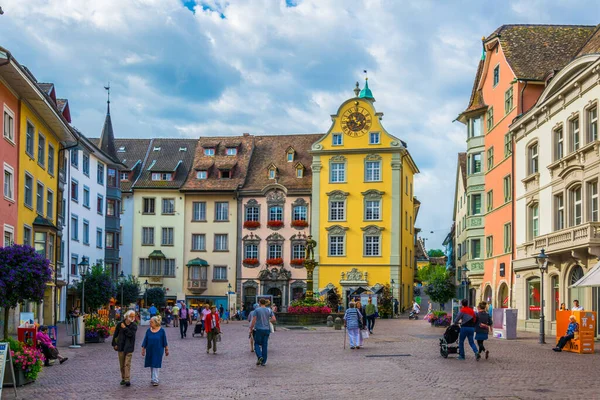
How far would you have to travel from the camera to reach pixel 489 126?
48.8 meters

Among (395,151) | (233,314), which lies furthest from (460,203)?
(233,314)

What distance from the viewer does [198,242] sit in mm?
73625

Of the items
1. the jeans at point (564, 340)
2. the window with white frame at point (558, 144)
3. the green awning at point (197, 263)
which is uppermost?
the window with white frame at point (558, 144)

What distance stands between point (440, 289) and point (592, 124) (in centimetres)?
3267

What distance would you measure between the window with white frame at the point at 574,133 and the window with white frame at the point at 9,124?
22.9 m

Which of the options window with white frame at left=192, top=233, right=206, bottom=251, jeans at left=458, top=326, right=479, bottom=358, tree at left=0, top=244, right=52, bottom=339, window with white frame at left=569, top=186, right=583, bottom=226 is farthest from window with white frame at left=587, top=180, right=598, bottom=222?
window with white frame at left=192, top=233, right=206, bottom=251

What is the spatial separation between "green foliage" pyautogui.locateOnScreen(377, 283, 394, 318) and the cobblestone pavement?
123 ft

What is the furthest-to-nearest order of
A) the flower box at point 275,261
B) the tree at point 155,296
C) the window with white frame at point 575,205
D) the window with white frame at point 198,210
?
the window with white frame at point 198,210
the flower box at point 275,261
the tree at point 155,296
the window with white frame at point 575,205

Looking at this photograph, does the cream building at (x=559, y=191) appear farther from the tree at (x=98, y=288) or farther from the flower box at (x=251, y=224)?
the flower box at (x=251, y=224)

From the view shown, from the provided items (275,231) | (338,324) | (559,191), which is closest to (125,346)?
(559,191)

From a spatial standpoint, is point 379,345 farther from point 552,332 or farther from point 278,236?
point 278,236

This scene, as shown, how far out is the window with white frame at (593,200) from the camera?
3209 centimetres

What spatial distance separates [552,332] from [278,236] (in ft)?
124

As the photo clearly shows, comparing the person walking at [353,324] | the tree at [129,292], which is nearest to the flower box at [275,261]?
the tree at [129,292]
